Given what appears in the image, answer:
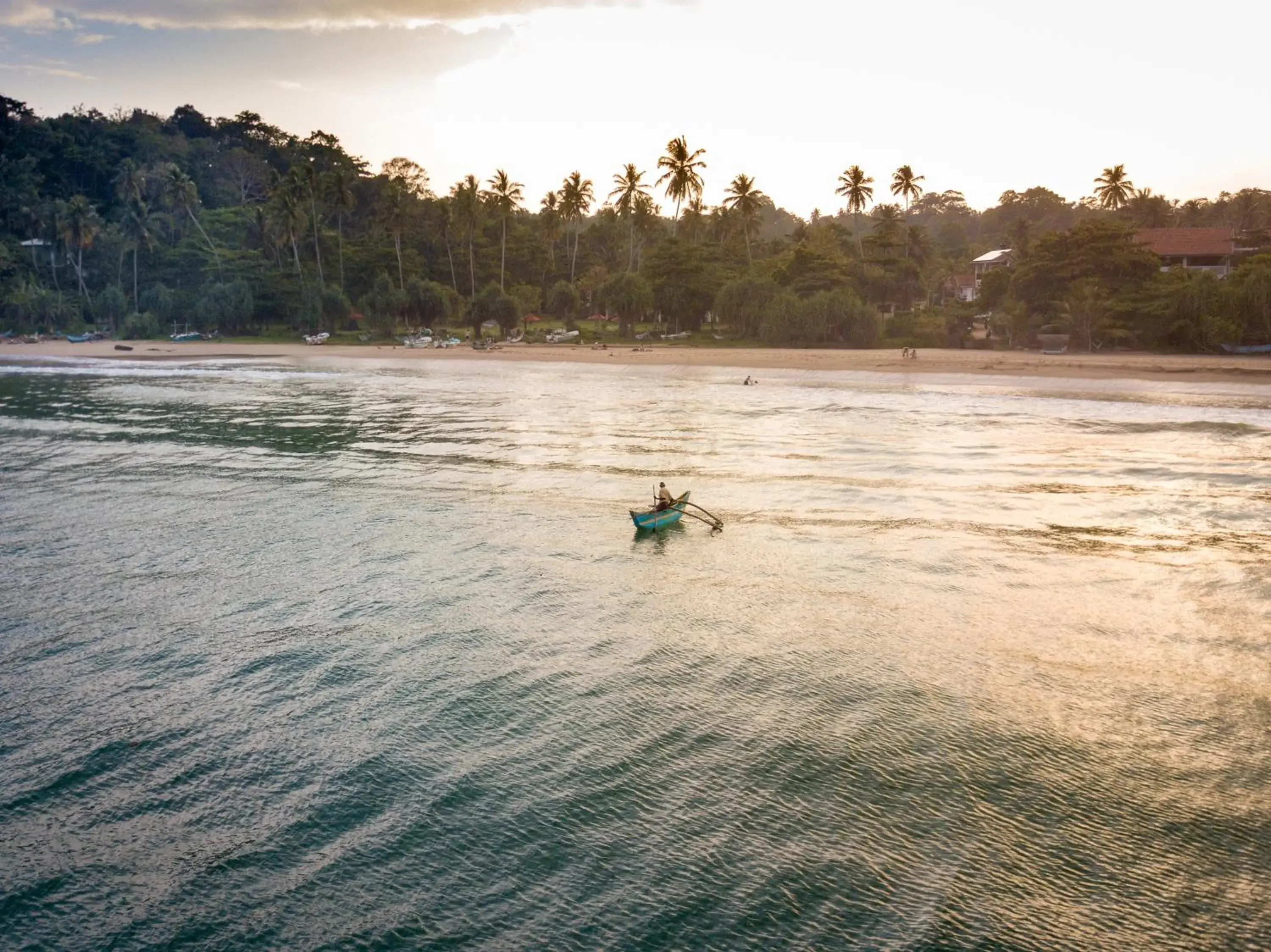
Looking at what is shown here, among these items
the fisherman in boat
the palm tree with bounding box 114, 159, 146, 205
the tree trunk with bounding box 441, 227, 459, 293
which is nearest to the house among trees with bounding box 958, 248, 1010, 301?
the tree trunk with bounding box 441, 227, 459, 293

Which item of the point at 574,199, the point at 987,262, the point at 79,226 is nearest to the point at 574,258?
the point at 574,199

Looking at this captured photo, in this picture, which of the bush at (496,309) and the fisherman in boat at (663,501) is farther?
the bush at (496,309)

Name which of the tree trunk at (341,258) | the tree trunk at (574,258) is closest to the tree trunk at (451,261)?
the tree trunk at (341,258)

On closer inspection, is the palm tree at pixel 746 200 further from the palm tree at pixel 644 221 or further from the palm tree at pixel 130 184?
the palm tree at pixel 130 184

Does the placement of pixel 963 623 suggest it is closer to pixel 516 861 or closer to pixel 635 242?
pixel 516 861

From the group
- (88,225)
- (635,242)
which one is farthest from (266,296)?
(635,242)

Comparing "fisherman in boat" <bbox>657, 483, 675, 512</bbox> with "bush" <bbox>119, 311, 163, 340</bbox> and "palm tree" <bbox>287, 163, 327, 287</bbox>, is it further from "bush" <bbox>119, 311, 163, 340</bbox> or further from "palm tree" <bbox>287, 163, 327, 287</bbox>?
"bush" <bbox>119, 311, 163, 340</bbox>
